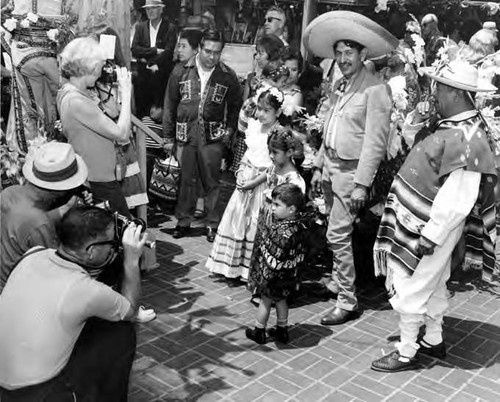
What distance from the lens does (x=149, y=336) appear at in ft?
16.2

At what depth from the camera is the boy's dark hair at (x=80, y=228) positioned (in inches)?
123

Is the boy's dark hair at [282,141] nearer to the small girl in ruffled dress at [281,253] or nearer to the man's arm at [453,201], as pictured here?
the small girl in ruffled dress at [281,253]

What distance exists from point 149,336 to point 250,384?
98 centimetres

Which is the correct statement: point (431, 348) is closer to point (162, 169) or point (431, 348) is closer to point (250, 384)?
point (250, 384)

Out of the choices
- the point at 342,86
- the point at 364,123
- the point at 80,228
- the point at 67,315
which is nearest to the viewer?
the point at 67,315

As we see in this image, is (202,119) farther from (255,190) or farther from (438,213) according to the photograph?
(438,213)

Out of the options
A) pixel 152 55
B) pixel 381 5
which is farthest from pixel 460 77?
pixel 152 55

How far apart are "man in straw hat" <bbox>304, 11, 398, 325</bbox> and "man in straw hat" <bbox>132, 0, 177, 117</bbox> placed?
3.54m

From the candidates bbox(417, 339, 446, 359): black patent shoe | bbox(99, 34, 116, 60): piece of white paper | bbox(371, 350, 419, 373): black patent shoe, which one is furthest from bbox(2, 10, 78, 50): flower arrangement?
bbox(417, 339, 446, 359): black patent shoe

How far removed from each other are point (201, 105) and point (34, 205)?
3.27 metres

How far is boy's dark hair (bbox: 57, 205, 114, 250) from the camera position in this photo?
3125 millimetres

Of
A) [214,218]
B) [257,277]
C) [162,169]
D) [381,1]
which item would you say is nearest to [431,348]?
[257,277]

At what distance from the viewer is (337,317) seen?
530 cm

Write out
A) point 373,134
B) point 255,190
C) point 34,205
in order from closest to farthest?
point 34,205, point 373,134, point 255,190
